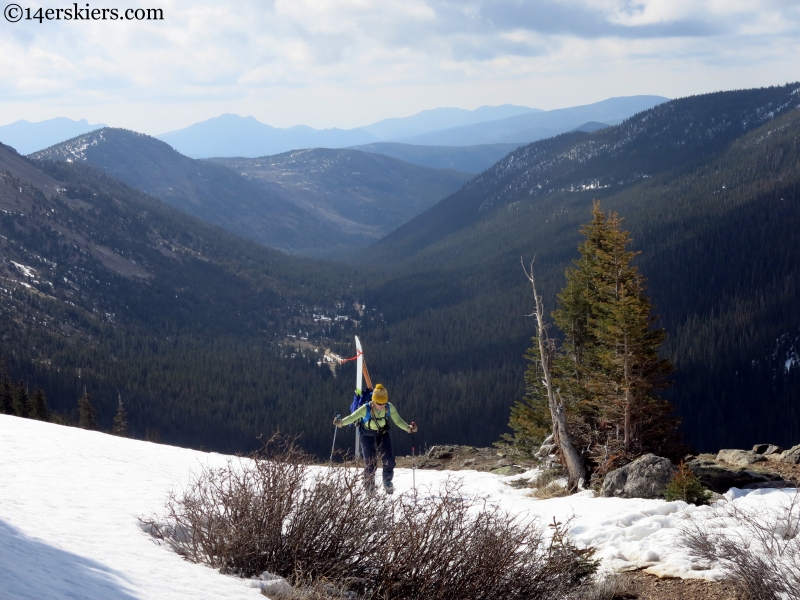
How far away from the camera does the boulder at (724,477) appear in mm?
15581

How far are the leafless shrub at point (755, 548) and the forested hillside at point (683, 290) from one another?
6113 cm

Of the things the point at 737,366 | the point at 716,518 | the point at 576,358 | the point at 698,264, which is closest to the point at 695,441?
the point at 737,366

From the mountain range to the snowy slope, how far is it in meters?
25.5

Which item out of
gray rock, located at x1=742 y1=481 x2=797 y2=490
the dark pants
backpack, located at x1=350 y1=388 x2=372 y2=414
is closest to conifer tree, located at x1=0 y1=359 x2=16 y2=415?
backpack, located at x1=350 y1=388 x2=372 y2=414

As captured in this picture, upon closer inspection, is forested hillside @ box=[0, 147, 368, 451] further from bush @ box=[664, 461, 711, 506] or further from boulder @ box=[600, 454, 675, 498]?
bush @ box=[664, 461, 711, 506]

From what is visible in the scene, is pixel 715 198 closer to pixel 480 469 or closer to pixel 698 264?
pixel 698 264

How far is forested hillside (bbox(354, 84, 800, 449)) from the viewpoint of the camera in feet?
272

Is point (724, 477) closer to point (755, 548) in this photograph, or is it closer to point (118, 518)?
point (755, 548)

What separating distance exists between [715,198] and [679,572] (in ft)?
474

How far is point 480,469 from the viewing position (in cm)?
2311

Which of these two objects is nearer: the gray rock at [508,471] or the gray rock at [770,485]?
the gray rock at [770,485]

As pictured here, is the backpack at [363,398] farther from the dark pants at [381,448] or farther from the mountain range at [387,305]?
the mountain range at [387,305]

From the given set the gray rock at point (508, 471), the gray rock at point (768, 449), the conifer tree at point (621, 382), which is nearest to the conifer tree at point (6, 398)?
the gray rock at point (508, 471)

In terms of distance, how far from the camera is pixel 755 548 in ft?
33.4
